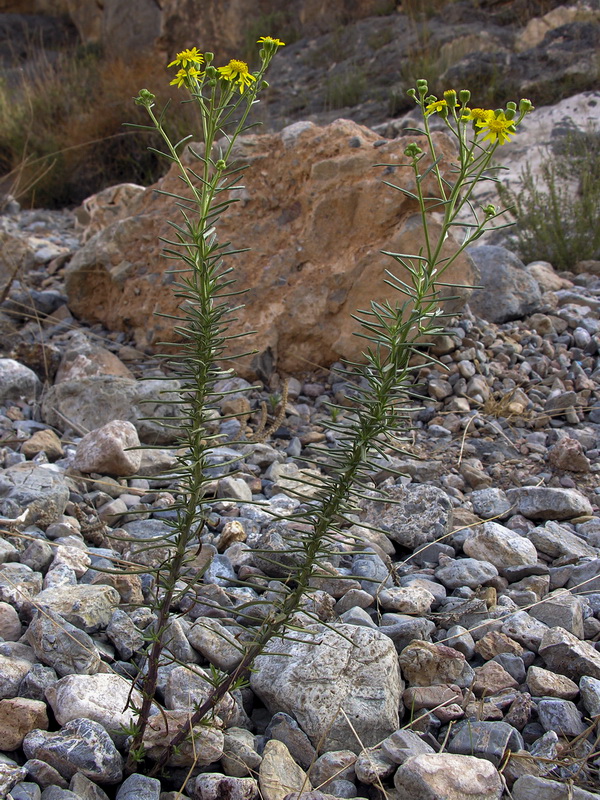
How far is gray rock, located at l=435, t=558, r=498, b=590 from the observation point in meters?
2.29

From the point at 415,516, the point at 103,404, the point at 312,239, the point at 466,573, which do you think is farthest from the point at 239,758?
the point at 312,239

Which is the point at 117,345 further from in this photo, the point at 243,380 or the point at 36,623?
the point at 36,623

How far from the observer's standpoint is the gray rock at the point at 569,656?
1.88 metres

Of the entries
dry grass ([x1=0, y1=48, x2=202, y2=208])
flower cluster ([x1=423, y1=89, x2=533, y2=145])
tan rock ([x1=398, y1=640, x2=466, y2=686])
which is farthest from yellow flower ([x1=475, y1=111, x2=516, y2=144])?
dry grass ([x1=0, y1=48, x2=202, y2=208])

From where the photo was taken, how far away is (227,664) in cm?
188

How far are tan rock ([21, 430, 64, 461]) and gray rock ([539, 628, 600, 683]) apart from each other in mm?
2045

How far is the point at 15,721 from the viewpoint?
155 cm

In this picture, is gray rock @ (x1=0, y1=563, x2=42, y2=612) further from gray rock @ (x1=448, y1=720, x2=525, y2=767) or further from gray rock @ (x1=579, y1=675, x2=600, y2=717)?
gray rock @ (x1=579, y1=675, x2=600, y2=717)

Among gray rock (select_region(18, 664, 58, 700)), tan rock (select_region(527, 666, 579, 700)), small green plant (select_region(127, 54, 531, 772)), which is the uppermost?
small green plant (select_region(127, 54, 531, 772))

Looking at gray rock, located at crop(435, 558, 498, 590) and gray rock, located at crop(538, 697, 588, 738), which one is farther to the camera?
gray rock, located at crop(435, 558, 498, 590)

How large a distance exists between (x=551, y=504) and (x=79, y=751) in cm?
188

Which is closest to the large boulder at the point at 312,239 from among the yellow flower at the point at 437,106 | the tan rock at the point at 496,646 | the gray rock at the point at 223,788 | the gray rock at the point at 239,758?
the tan rock at the point at 496,646

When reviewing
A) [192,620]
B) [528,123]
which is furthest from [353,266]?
[528,123]

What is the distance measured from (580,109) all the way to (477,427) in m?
4.91
